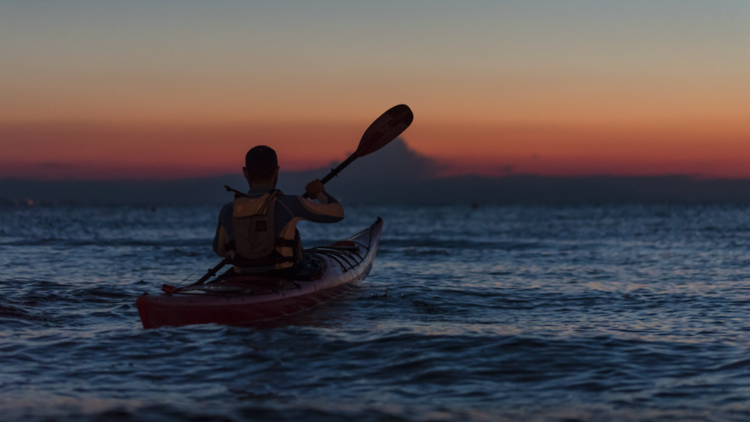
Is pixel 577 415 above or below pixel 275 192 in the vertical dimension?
below

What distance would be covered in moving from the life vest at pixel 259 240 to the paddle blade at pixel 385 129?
306 centimetres

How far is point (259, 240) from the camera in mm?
7492

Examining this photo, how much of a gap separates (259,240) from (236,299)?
78cm

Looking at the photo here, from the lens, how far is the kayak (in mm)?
6770

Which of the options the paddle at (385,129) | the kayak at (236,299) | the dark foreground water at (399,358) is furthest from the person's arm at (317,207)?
the paddle at (385,129)

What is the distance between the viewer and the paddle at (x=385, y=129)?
10.6 m

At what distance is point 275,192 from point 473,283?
6316 millimetres

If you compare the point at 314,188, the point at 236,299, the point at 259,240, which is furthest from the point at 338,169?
the point at 236,299

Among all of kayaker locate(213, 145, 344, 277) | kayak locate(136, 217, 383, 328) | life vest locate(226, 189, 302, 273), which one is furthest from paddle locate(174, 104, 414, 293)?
life vest locate(226, 189, 302, 273)

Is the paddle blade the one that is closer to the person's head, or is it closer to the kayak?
the kayak

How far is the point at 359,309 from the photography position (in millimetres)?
8852

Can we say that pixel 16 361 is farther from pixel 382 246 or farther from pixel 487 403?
pixel 382 246

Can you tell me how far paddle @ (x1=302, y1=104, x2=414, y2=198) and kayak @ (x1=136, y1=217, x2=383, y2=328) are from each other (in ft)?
7.74

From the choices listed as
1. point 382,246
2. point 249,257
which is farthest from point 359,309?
point 382,246
